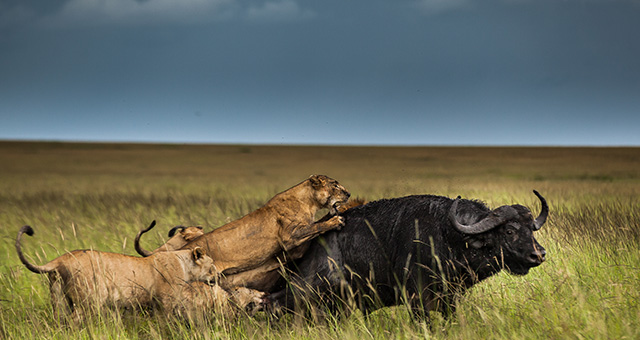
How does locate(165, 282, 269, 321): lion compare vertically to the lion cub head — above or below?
below

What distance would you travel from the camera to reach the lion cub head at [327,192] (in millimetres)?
6645

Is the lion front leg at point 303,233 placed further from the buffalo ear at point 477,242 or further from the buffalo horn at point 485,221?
the buffalo ear at point 477,242

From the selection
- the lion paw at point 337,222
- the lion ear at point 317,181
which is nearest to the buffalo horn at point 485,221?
the lion paw at point 337,222

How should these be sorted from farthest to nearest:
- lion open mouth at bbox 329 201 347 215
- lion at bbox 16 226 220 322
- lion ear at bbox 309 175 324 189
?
lion open mouth at bbox 329 201 347 215
lion ear at bbox 309 175 324 189
lion at bbox 16 226 220 322

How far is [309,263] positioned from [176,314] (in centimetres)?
160

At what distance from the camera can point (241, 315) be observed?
651 cm

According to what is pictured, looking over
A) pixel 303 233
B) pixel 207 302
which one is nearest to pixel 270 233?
pixel 303 233

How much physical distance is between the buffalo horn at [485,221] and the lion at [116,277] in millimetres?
2593

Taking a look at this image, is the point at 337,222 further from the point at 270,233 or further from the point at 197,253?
the point at 197,253

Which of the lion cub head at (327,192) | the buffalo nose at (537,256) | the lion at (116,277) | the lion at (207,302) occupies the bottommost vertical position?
the lion at (207,302)

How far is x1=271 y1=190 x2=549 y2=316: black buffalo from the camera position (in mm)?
6082

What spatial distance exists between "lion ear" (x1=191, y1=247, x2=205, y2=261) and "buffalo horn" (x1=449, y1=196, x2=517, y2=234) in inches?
104

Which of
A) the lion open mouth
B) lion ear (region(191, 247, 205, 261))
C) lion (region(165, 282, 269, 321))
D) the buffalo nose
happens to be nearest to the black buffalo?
the buffalo nose

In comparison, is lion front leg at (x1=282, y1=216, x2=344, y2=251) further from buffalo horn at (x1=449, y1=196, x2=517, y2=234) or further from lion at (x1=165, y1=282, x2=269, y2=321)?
buffalo horn at (x1=449, y1=196, x2=517, y2=234)
